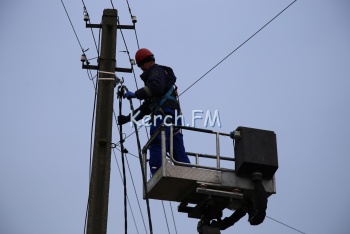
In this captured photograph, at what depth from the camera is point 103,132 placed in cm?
1020

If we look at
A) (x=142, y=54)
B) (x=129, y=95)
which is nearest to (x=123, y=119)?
(x=129, y=95)

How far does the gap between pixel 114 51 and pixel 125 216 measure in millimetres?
2406

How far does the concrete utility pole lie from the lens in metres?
9.58

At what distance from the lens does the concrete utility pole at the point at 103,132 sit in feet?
31.4

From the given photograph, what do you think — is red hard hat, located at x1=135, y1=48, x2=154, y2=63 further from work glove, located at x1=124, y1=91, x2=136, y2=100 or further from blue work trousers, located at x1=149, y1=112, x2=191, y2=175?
blue work trousers, located at x1=149, y1=112, x2=191, y2=175

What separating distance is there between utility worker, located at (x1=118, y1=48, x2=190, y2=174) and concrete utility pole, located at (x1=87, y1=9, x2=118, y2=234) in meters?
0.58

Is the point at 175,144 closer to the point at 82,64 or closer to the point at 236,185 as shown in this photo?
the point at 236,185

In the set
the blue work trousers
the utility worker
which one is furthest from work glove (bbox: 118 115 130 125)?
the blue work trousers

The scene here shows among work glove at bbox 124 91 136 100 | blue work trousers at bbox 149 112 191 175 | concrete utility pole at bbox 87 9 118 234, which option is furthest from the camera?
work glove at bbox 124 91 136 100

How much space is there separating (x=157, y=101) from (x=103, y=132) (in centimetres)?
136

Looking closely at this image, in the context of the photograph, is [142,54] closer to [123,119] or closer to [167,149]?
[123,119]

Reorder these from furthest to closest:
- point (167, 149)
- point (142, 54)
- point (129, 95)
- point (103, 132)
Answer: point (142, 54), point (129, 95), point (167, 149), point (103, 132)

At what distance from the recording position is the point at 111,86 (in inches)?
416

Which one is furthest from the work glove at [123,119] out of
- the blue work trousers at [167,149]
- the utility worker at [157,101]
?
the blue work trousers at [167,149]
